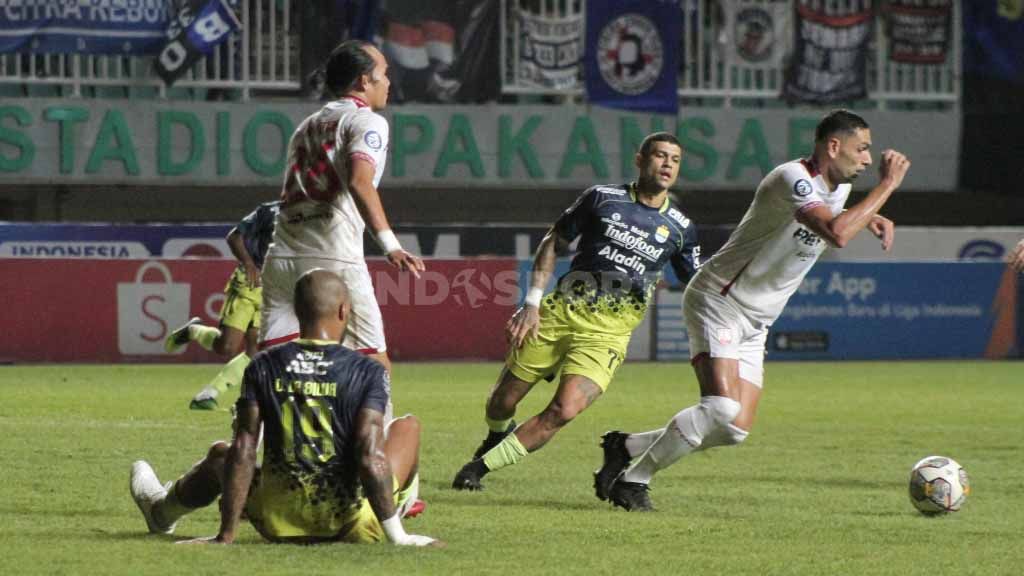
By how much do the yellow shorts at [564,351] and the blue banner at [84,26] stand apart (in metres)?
16.8

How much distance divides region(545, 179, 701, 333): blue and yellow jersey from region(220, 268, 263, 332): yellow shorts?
5.83 m

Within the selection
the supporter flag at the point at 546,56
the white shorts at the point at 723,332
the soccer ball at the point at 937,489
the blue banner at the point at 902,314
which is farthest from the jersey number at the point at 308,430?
the supporter flag at the point at 546,56

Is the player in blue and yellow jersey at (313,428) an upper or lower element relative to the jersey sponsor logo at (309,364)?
lower

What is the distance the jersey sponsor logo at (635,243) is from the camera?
10.0 metres

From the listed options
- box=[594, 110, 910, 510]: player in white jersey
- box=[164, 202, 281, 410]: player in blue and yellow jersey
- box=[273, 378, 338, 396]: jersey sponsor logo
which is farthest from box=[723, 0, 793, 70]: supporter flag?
box=[273, 378, 338, 396]: jersey sponsor logo

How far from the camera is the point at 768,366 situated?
22.9m

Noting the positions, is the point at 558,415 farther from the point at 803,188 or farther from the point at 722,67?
the point at 722,67

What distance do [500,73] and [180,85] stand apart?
181 inches

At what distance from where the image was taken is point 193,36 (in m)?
25.8

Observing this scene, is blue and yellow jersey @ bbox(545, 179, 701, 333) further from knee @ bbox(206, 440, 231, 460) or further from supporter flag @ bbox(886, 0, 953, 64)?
supporter flag @ bbox(886, 0, 953, 64)

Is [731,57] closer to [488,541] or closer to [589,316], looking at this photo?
[589,316]

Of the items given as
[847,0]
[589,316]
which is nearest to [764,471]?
[589,316]

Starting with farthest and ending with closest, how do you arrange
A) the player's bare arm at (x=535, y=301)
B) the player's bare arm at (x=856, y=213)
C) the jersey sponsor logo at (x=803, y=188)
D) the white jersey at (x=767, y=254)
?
the player's bare arm at (x=535, y=301)
the white jersey at (x=767, y=254)
the jersey sponsor logo at (x=803, y=188)
the player's bare arm at (x=856, y=213)

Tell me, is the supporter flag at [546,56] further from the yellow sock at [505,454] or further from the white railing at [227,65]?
the yellow sock at [505,454]
